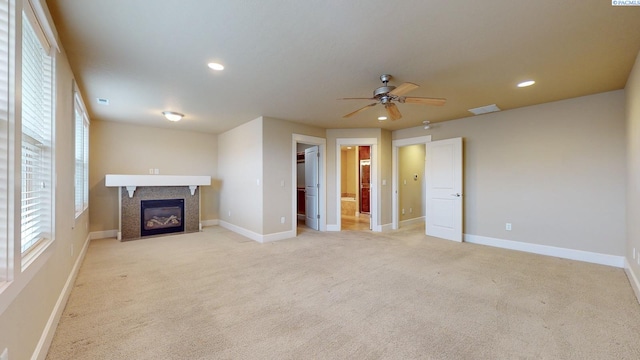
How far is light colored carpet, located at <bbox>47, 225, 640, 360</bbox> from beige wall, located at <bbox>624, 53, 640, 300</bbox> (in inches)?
12.5

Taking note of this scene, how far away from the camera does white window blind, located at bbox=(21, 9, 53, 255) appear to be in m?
1.68

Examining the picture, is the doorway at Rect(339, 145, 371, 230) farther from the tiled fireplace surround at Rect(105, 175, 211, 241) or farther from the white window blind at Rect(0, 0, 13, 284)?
the white window blind at Rect(0, 0, 13, 284)

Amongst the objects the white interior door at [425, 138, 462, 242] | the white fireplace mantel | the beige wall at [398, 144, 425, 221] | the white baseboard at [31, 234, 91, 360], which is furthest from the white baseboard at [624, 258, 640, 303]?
the white fireplace mantel

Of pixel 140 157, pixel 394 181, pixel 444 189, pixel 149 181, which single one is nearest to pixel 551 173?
pixel 444 189

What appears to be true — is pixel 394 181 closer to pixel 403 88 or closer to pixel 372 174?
pixel 372 174

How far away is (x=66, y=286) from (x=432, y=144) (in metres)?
5.86

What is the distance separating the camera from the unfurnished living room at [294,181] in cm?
185

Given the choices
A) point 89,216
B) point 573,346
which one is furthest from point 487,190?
point 89,216

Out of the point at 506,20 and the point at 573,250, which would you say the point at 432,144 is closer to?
the point at 573,250

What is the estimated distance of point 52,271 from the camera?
2.10 metres

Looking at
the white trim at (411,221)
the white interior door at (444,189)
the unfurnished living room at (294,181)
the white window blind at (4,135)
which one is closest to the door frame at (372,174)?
the unfurnished living room at (294,181)

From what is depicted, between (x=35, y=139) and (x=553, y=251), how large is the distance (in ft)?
20.3

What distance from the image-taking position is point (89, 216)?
518cm

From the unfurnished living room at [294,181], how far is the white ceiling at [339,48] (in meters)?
0.02
